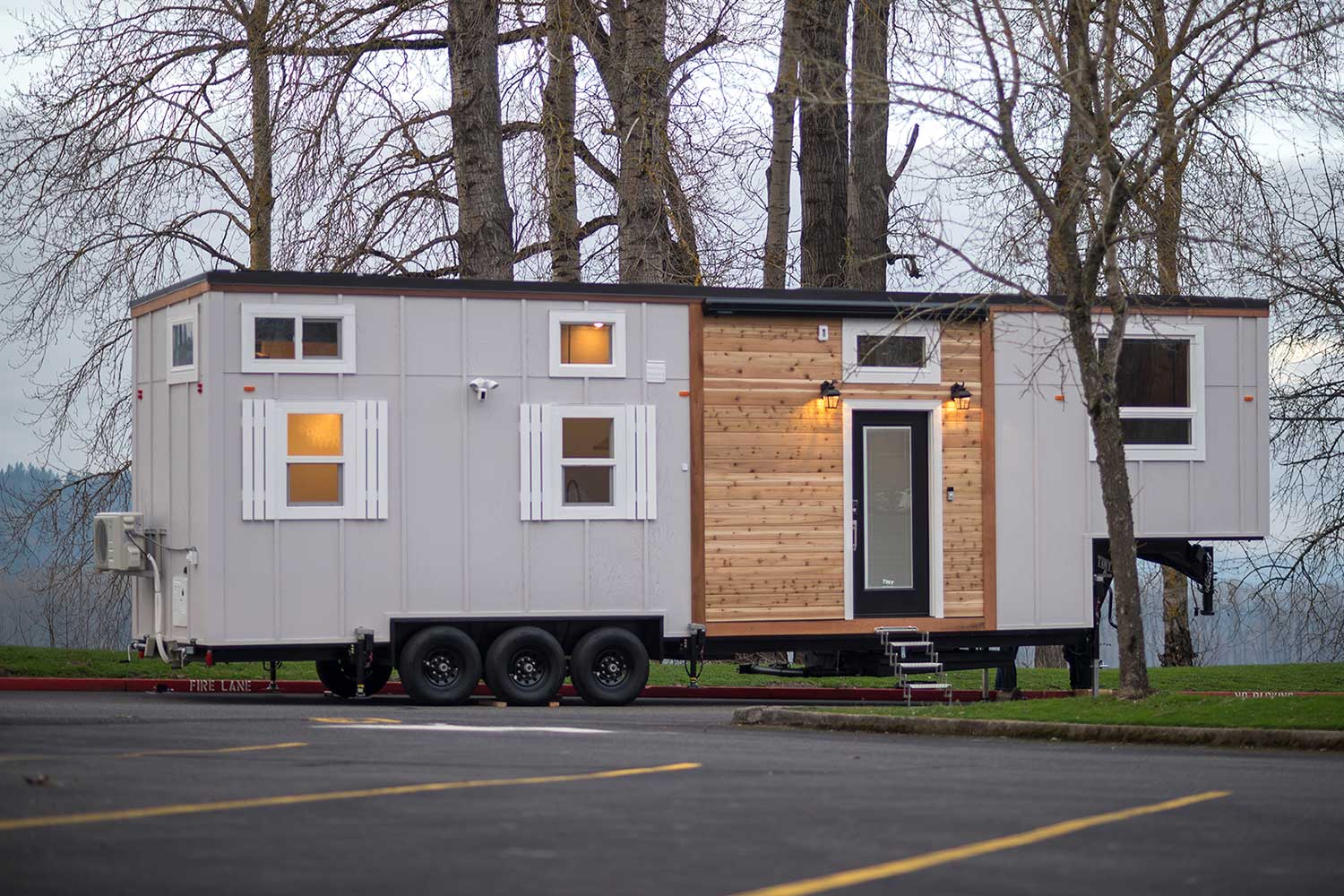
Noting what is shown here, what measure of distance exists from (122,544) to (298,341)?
8.93ft

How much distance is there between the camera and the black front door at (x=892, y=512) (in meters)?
19.4

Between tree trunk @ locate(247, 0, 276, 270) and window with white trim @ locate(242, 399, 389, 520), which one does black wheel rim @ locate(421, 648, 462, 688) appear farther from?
tree trunk @ locate(247, 0, 276, 270)

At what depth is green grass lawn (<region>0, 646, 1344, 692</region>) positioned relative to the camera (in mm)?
20938

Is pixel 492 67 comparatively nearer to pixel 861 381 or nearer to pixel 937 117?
pixel 861 381

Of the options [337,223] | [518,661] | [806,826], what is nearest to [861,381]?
[518,661]

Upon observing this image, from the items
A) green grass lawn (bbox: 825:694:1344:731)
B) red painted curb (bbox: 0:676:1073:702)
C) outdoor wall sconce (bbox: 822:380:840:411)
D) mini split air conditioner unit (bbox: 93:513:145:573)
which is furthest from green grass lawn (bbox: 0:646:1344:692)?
green grass lawn (bbox: 825:694:1344:731)

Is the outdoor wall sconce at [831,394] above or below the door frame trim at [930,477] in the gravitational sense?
above

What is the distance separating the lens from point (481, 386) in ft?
58.6

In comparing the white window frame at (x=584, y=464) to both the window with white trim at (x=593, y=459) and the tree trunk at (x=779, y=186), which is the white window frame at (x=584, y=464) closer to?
the window with white trim at (x=593, y=459)

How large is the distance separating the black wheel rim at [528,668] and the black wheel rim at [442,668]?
54cm

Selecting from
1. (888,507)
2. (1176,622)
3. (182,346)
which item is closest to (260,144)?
(182,346)

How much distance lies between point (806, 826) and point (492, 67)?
1771 cm

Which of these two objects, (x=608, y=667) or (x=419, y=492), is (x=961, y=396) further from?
(x=419, y=492)

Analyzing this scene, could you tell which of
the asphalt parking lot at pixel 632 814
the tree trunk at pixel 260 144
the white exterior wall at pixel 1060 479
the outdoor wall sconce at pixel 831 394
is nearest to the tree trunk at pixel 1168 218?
the white exterior wall at pixel 1060 479
